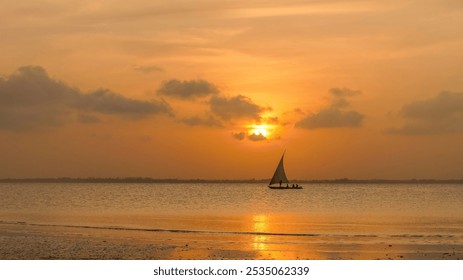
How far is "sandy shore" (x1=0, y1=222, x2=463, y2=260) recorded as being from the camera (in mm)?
34188

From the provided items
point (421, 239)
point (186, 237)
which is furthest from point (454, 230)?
point (186, 237)

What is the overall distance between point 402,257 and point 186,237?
15291 mm

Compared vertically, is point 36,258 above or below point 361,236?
below

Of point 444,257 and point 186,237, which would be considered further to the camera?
point 186,237

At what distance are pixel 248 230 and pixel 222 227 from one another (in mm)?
3560

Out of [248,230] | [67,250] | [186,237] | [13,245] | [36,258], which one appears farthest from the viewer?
[248,230]

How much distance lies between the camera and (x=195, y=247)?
124 feet

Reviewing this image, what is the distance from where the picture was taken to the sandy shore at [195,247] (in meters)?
34.2

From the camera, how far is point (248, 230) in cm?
5269

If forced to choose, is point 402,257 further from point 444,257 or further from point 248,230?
point 248,230
